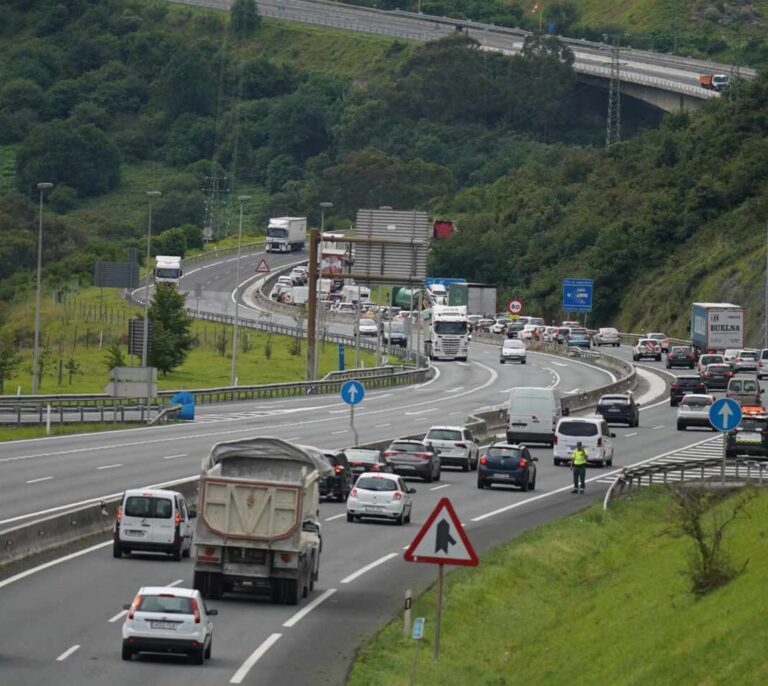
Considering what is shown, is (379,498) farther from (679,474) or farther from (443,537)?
(443,537)

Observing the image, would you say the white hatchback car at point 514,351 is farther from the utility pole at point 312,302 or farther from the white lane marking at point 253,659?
the white lane marking at point 253,659

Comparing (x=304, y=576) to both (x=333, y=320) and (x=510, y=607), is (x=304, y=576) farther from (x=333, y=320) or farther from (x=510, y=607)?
(x=333, y=320)

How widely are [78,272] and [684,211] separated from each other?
188 feet

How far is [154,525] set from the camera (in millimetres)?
35188

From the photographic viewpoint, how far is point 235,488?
29891mm

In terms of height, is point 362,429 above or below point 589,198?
below

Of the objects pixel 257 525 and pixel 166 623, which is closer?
pixel 166 623

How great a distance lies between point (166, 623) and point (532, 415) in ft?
136

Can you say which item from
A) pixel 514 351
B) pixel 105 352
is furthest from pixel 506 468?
pixel 514 351

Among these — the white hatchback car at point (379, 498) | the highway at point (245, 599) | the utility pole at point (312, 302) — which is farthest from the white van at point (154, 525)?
the utility pole at point (312, 302)

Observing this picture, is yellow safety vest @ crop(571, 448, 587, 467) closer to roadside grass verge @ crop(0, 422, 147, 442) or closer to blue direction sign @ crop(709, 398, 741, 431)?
blue direction sign @ crop(709, 398, 741, 431)

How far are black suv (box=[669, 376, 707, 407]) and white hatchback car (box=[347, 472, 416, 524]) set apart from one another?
133ft

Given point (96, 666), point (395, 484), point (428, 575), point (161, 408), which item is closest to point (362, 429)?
point (161, 408)

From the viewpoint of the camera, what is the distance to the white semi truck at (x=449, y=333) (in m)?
119
